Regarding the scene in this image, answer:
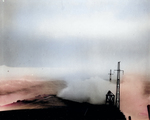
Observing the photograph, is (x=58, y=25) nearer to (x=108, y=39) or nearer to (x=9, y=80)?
(x=108, y=39)

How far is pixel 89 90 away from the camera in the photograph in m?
4.28

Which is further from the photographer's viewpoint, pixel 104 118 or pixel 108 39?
pixel 108 39

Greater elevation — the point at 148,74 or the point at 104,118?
the point at 148,74

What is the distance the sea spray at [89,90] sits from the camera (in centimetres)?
426

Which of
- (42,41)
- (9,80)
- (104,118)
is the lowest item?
(104,118)

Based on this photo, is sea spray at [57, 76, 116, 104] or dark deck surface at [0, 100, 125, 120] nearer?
dark deck surface at [0, 100, 125, 120]

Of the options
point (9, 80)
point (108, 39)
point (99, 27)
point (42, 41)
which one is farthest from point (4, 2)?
point (108, 39)

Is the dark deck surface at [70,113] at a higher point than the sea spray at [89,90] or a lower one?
lower

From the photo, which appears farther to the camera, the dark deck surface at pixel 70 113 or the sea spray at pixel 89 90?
the sea spray at pixel 89 90

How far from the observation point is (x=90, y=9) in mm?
4281

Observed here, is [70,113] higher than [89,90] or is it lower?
lower

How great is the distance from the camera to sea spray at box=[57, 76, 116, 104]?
14.0ft

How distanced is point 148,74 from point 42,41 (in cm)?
253

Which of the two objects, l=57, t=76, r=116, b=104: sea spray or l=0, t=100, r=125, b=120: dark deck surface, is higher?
l=57, t=76, r=116, b=104: sea spray
